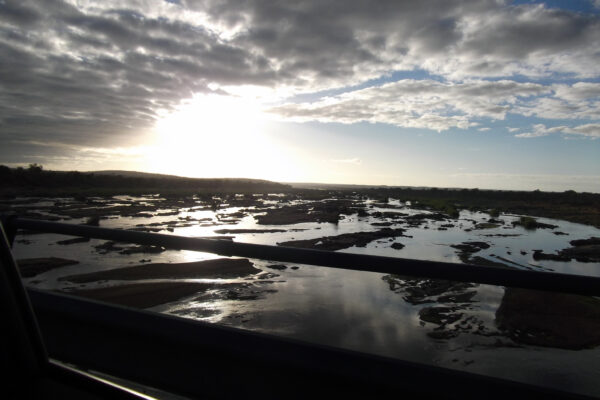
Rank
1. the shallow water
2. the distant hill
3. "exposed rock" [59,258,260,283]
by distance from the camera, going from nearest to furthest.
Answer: the shallow water, "exposed rock" [59,258,260,283], the distant hill

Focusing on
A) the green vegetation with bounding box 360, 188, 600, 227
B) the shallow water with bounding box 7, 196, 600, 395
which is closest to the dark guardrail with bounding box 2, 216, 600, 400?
the shallow water with bounding box 7, 196, 600, 395

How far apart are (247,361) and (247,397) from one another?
0.20m

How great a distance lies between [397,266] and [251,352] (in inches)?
38.0

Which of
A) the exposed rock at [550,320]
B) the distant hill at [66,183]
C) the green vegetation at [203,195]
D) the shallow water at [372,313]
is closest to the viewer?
the shallow water at [372,313]

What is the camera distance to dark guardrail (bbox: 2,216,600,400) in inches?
59.4

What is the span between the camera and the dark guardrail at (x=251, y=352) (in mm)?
1508

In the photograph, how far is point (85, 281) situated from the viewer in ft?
40.7

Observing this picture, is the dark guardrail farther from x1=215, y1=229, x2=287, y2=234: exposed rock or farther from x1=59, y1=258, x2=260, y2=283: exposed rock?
x1=215, y1=229, x2=287, y2=234: exposed rock

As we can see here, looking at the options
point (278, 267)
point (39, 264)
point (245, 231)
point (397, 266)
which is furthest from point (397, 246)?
point (397, 266)

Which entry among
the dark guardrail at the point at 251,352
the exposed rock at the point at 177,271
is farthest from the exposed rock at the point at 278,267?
the dark guardrail at the point at 251,352

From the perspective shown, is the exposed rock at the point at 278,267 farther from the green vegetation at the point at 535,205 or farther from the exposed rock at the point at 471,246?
the green vegetation at the point at 535,205

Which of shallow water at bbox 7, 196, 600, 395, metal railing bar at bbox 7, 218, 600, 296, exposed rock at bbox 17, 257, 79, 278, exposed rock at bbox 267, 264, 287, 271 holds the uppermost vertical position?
metal railing bar at bbox 7, 218, 600, 296

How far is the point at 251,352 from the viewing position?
1.93 meters

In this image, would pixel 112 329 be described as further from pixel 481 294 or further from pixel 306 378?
pixel 481 294
